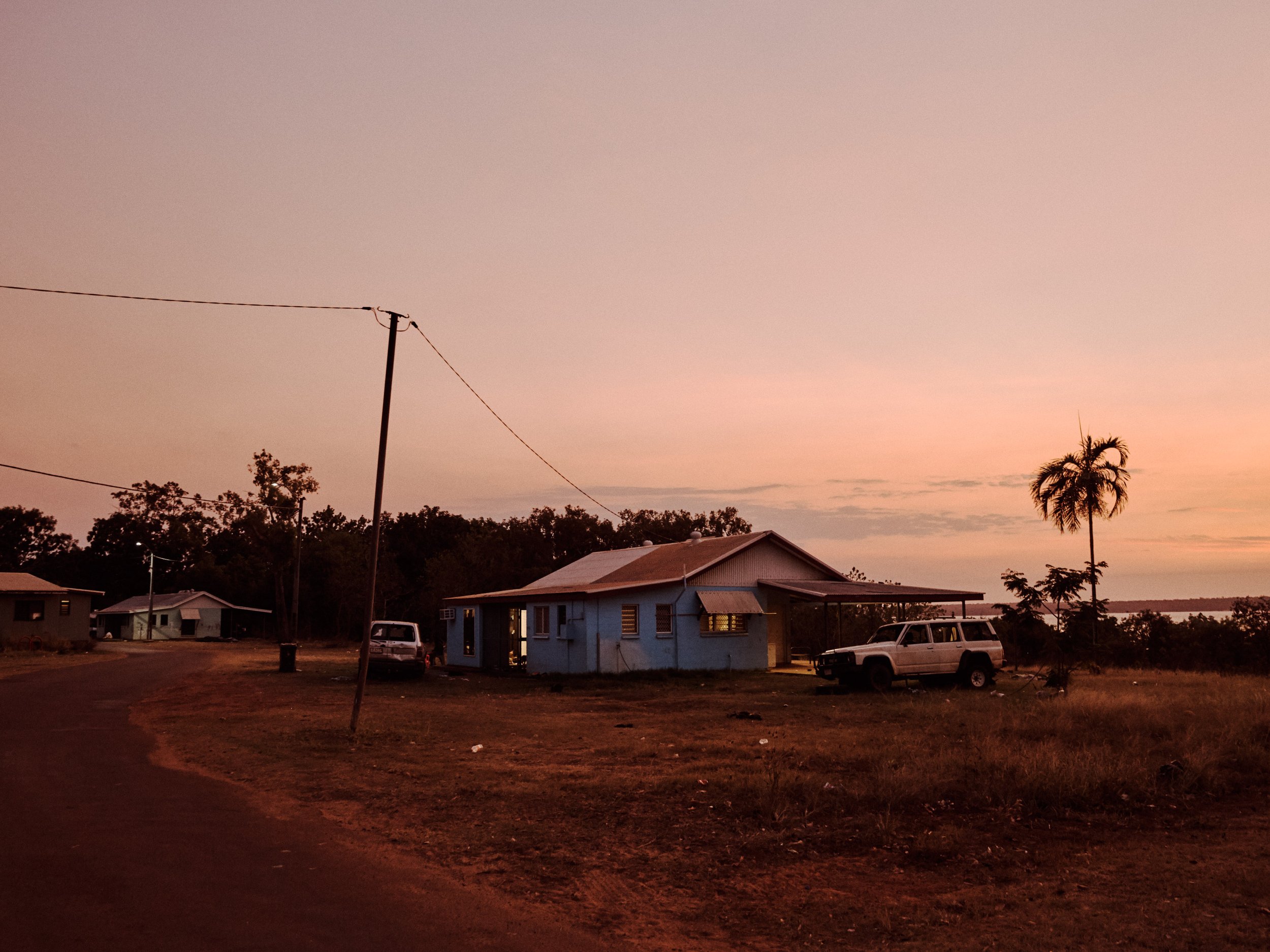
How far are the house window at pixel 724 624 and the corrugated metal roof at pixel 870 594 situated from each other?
145 cm

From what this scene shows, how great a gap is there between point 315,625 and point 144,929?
77845mm

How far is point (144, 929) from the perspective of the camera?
655 centimetres

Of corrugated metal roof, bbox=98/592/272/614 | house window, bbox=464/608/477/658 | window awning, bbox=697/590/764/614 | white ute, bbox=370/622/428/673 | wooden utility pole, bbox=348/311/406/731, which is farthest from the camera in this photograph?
corrugated metal roof, bbox=98/592/272/614

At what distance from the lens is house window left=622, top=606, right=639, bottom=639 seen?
32.1 meters

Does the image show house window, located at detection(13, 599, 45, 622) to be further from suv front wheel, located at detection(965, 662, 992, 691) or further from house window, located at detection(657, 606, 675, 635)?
suv front wheel, located at detection(965, 662, 992, 691)

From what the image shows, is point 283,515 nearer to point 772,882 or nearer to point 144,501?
point 144,501

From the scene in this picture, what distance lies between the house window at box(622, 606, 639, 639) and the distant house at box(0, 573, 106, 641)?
121 ft

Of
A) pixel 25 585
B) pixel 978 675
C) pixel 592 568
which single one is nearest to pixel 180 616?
pixel 25 585

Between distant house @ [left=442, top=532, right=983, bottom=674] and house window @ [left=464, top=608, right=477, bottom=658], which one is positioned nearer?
distant house @ [left=442, top=532, right=983, bottom=674]

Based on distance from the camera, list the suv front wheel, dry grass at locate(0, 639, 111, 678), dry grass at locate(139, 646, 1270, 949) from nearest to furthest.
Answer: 1. dry grass at locate(139, 646, 1270, 949)
2. the suv front wheel
3. dry grass at locate(0, 639, 111, 678)

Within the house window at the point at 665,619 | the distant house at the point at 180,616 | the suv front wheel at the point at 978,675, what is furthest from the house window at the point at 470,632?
the distant house at the point at 180,616

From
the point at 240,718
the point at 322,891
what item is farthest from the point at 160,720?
the point at 322,891

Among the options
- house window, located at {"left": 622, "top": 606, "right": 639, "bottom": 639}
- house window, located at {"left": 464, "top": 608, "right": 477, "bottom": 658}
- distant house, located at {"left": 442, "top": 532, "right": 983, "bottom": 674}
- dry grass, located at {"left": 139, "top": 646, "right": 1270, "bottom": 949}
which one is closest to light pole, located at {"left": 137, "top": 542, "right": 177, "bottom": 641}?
house window, located at {"left": 464, "top": 608, "right": 477, "bottom": 658}

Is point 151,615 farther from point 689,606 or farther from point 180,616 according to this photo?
point 689,606
